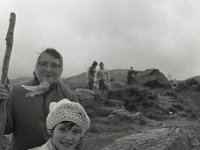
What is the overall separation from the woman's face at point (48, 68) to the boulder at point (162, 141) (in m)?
2.77

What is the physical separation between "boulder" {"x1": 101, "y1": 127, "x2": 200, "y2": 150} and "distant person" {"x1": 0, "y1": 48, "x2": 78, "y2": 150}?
270 centimetres

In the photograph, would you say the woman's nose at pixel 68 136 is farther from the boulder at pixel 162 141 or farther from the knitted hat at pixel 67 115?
the boulder at pixel 162 141

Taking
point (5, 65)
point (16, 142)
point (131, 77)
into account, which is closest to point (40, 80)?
point (5, 65)

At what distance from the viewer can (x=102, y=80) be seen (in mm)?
21484

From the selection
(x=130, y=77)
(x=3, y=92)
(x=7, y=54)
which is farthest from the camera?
(x=130, y=77)

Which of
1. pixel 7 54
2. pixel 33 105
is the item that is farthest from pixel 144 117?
pixel 7 54

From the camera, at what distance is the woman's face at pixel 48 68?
12.8 feet

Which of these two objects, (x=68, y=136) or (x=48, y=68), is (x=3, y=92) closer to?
(x=48, y=68)

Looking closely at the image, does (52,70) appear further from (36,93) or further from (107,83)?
(107,83)

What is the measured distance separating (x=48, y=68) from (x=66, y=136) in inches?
39.4

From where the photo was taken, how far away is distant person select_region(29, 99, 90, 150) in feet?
10.2

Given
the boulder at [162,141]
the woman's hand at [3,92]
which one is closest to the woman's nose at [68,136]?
the woman's hand at [3,92]

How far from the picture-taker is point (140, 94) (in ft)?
74.1

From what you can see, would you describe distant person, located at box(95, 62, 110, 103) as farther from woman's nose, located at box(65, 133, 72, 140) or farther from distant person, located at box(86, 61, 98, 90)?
woman's nose, located at box(65, 133, 72, 140)
